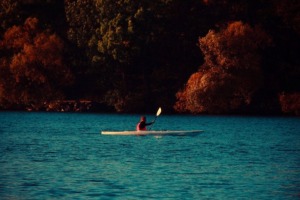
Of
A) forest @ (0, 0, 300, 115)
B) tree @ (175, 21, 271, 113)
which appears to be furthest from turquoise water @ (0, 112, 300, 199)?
forest @ (0, 0, 300, 115)

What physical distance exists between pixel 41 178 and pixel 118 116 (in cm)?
5652

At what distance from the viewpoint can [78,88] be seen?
10350 centimetres

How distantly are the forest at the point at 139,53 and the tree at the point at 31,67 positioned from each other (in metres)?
0.10

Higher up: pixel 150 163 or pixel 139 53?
pixel 139 53

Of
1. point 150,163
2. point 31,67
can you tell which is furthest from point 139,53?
point 150,163

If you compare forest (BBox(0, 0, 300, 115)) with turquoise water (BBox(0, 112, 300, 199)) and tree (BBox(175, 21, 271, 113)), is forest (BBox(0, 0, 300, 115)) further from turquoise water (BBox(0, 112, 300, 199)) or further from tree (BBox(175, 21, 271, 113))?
turquoise water (BBox(0, 112, 300, 199))

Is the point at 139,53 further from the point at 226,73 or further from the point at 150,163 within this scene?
the point at 150,163

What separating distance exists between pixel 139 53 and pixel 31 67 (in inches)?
448

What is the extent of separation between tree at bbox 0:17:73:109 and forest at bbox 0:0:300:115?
0.34 ft

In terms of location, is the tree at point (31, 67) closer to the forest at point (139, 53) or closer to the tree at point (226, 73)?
the forest at point (139, 53)

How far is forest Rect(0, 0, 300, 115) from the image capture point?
9138 cm

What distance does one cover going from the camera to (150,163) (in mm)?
40688

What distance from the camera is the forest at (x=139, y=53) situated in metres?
91.4

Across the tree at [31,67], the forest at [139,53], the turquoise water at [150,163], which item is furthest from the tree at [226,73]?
the tree at [31,67]
